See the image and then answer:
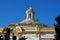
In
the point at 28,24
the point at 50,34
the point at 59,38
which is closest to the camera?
the point at 59,38

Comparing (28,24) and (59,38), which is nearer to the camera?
(59,38)

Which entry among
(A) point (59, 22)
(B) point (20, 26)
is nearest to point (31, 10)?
(B) point (20, 26)

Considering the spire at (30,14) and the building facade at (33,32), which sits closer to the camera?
the building facade at (33,32)

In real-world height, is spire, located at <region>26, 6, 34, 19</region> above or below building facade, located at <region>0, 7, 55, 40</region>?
above

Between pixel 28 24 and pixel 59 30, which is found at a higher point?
pixel 28 24

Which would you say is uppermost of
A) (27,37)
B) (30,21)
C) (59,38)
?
(30,21)

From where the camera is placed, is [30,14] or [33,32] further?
[30,14]

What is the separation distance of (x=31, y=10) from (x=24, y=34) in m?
9.16

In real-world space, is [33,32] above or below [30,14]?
below

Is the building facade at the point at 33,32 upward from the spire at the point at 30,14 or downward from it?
downward

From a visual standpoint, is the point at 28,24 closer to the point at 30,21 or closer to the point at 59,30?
the point at 30,21

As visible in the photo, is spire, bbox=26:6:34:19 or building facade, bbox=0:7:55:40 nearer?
building facade, bbox=0:7:55:40

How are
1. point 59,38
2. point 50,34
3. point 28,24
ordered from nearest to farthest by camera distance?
point 59,38
point 50,34
point 28,24

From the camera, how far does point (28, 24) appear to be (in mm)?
53531
